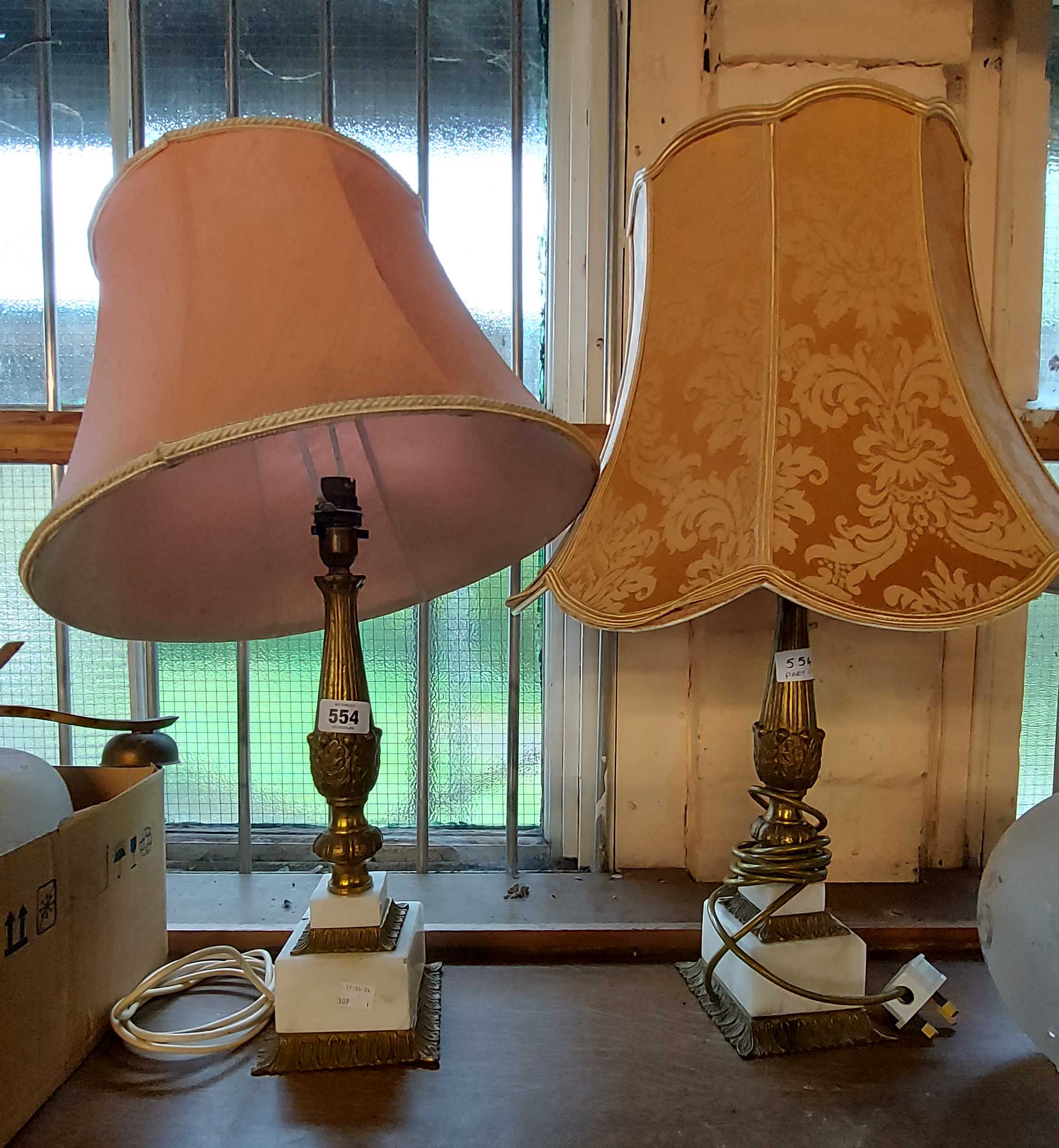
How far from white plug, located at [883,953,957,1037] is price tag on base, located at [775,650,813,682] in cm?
31

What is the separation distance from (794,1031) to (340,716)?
1.69 feet

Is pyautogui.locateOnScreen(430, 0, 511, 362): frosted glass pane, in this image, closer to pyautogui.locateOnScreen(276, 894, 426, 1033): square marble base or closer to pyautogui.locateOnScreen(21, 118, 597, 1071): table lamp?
→ pyautogui.locateOnScreen(21, 118, 597, 1071): table lamp

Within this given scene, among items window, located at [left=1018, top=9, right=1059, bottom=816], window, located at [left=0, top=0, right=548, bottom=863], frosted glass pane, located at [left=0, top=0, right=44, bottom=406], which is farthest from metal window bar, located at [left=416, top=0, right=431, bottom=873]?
window, located at [left=1018, top=9, right=1059, bottom=816]

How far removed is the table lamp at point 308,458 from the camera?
0.48m

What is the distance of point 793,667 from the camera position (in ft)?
2.46

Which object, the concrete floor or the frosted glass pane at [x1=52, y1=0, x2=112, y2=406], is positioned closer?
the concrete floor

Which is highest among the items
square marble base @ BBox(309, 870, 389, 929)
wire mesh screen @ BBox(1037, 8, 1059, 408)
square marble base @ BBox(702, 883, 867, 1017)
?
wire mesh screen @ BBox(1037, 8, 1059, 408)

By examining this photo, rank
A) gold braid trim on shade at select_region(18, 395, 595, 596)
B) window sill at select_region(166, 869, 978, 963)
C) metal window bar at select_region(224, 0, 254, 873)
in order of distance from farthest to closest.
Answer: metal window bar at select_region(224, 0, 254, 873) < window sill at select_region(166, 869, 978, 963) < gold braid trim on shade at select_region(18, 395, 595, 596)

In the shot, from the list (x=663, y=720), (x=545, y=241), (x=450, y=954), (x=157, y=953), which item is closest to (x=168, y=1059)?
(x=157, y=953)

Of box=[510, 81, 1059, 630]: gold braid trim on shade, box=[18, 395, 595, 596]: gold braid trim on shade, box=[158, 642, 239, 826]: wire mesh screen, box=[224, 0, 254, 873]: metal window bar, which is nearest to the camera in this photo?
box=[18, 395, 595, 596]: gold braid trim on shade

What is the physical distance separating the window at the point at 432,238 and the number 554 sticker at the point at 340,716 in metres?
0.48

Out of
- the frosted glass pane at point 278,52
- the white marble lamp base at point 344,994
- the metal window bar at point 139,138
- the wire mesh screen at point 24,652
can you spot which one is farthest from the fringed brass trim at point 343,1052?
the frosted glass pane at point 278,52

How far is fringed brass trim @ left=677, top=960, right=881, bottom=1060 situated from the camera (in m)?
0.72

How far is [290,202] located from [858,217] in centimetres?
47
